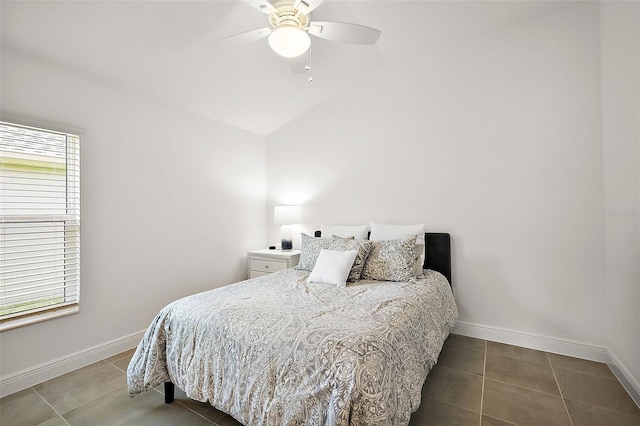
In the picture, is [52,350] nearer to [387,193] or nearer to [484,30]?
[387,193]

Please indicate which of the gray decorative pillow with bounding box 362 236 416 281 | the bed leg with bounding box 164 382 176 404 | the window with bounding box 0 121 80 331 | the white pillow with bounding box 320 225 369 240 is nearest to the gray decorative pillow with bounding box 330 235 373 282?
the gray decorative pillow with bounding box 362 236 416 281

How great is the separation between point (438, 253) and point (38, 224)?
10.8 ft

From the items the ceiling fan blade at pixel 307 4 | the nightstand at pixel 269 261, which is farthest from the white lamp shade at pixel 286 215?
the ceiling fan blade at pixel 307 4

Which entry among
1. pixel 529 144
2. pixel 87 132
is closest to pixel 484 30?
pixel 529 144

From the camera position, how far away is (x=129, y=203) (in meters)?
2.71

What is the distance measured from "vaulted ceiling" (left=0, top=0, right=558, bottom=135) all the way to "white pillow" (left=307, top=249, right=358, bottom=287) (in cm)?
167

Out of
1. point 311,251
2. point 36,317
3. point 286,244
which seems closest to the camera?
point 36,317

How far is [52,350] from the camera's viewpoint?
224 centimetres

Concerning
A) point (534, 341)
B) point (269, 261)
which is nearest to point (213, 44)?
point (269, 261)

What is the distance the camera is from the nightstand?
3439 millimetres

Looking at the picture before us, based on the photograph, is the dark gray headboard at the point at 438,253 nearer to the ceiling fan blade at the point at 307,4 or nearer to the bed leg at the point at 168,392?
the ceiling fan blade at the point at 307,4

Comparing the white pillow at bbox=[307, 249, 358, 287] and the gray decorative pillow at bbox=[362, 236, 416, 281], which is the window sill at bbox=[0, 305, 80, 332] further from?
the gray decorative pillow at bbox=[362, 236, 416, 281]

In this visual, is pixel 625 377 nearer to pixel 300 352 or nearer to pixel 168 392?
pixel 300 352

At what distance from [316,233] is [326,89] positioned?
1.67 meters
